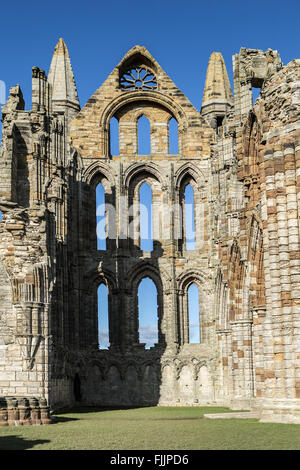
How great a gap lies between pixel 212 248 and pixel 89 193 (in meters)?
6.61

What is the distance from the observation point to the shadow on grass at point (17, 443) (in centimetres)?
1534

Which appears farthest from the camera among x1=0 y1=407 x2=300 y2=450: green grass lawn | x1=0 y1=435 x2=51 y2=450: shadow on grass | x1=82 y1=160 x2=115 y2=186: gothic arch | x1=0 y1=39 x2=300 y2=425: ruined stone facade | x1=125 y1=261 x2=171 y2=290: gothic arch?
x1=82 y1=160 x2=115 y2=186: gothic arch

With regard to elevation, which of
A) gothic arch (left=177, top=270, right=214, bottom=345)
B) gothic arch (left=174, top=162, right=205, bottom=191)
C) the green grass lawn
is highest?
gothic arch (left=174, top=162, right=205, bottom=191)

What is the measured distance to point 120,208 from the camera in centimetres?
3947

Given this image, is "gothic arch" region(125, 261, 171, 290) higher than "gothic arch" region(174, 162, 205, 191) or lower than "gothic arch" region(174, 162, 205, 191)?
lower

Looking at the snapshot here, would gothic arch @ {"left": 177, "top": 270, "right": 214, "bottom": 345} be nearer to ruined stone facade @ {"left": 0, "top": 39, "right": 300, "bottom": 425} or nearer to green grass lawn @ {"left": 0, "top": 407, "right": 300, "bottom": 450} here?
ruined stone facade @ {"left": 0, "top": 39, "right": 300, "bottom": 425}

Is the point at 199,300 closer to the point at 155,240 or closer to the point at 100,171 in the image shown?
the point at 155,240

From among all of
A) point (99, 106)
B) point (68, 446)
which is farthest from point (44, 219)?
point (99, 106)

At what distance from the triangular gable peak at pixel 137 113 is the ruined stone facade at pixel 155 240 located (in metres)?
0.07

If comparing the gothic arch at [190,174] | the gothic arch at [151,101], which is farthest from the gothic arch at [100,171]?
the gothic arch at [190,174]

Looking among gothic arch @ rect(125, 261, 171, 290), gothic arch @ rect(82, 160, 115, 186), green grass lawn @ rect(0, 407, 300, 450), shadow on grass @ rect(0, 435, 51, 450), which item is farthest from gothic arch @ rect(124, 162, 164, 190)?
shadow on grass @ rect(0, 435, 51, 450)

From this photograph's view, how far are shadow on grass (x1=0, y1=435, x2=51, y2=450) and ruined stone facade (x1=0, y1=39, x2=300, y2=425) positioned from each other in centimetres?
413

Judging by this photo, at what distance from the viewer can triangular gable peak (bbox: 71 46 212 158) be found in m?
40.5
